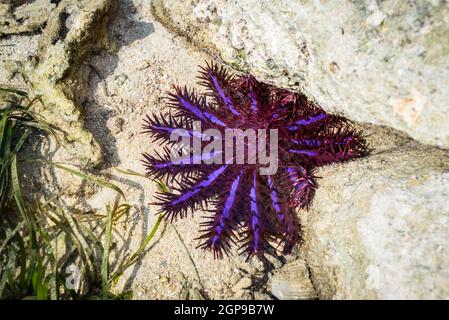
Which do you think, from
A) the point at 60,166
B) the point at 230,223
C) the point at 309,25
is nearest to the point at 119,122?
the point at 60,166

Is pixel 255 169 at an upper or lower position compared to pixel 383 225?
upper

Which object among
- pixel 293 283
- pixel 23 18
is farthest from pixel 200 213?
pixel 23 18

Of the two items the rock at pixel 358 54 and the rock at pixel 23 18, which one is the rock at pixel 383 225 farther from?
the rock at pixel 23 18

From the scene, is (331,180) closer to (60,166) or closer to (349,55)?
(349,55)

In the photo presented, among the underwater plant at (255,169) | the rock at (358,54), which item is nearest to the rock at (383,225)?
the underwater plant at (255,169)

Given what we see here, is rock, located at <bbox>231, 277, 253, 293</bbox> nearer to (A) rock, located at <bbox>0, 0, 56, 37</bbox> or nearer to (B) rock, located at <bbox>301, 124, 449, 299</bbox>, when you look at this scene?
(B) rock, located at <bbox>301, 124, 449, 299</bbox>

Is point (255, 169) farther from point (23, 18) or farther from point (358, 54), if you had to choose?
point (23, 18)
